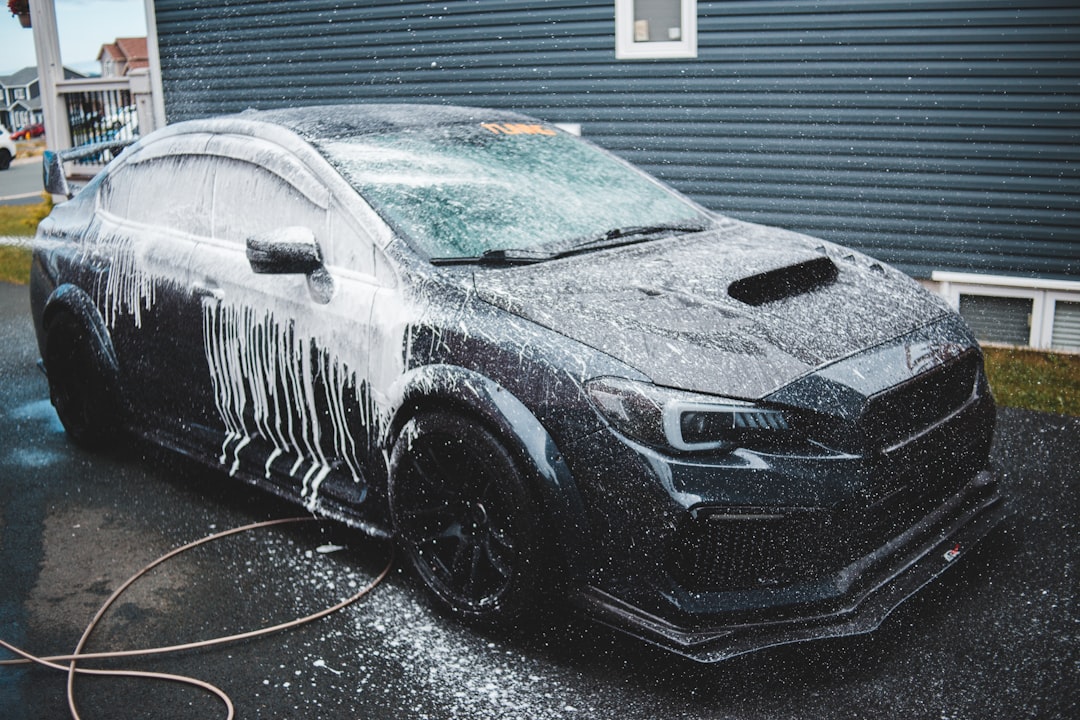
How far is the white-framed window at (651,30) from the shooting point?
9.13m

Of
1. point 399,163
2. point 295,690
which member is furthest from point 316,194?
A: point 295,690

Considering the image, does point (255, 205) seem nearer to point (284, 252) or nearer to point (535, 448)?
Result: point (284, 252)

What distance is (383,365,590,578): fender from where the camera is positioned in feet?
10.2

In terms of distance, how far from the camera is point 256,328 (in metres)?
4.13

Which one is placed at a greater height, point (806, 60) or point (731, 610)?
point (806, 60)

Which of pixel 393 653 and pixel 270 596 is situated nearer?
pixel 393 653

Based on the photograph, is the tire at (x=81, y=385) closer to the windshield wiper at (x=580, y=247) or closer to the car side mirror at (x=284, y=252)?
the car side mirror at (x=284, y=252)

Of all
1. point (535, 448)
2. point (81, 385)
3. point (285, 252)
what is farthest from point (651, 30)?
point (535, 448)

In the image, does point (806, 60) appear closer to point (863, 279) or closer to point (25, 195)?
point (863, 279)

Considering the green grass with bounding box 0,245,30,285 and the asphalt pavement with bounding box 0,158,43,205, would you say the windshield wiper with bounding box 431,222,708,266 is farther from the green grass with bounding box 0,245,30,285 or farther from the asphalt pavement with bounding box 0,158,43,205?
the asphalt pavement with bounding box 0,158,43,205

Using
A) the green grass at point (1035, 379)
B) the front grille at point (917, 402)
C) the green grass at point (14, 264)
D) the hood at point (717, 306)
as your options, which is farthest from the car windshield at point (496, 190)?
the green grass at point (14, 264)

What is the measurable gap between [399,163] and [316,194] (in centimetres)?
37

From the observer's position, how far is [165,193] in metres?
4.76

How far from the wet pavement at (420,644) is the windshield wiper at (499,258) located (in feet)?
4.18
